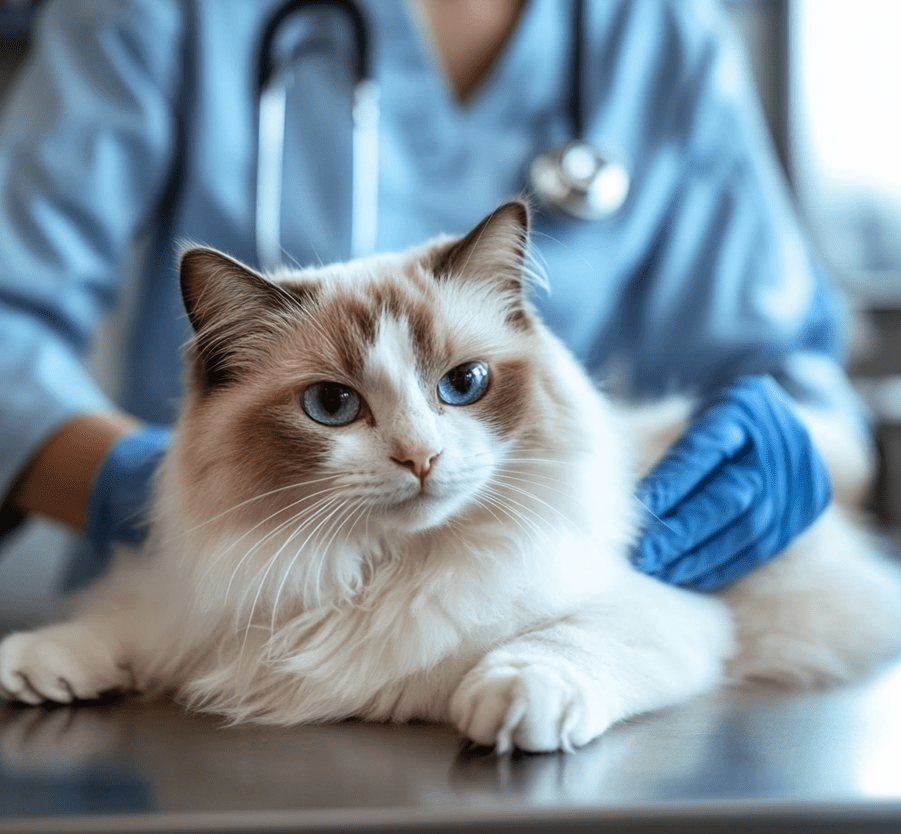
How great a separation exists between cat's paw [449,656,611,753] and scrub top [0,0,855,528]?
0.92 m

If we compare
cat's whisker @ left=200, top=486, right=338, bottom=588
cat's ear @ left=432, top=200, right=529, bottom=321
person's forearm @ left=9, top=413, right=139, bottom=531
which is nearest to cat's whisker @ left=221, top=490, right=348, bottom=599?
cat's whisker @ left=200, top=486, right=338, bottom=588

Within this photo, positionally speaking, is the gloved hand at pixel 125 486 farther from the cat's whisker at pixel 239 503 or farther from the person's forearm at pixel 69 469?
the cat's whisker at pixel 239 503

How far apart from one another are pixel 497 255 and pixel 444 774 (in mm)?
520

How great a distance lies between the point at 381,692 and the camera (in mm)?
772

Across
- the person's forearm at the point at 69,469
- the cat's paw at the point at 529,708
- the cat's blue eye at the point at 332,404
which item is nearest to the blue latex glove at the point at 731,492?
the cat's paw at the point at 529,708

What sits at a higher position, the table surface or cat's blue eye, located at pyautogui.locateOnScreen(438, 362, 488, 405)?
cat's blue eye, located at pyautogui.locateOnScreen(438, 362, 488, 405)

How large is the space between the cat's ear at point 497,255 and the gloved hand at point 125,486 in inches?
17.7

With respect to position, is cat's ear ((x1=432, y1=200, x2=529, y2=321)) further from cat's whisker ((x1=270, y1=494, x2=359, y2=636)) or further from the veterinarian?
the veterinarian

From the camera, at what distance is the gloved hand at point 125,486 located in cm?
106

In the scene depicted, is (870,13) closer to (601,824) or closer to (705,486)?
(705,486)

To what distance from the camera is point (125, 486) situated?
1.07 meters

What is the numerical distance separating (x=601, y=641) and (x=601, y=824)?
0.26 meters

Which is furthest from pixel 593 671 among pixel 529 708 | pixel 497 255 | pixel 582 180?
pixel 582 180

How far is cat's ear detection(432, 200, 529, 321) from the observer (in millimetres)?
834
